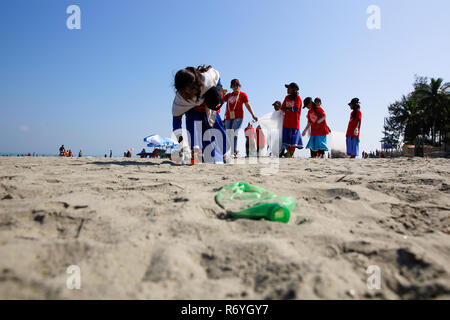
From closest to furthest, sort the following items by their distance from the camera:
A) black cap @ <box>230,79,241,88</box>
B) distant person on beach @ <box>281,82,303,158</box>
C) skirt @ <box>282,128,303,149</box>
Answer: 1. black cap @ <box>230,79,241,88</box>
2. distant person on beach @ <box>281,82,303,158</box>
3. skirt @ <box>282,128,303,149</box>

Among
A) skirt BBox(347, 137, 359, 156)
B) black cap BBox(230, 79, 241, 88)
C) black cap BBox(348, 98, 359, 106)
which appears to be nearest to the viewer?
black cap BBox(230, 79, 241, 88)

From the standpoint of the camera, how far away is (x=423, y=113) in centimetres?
3070

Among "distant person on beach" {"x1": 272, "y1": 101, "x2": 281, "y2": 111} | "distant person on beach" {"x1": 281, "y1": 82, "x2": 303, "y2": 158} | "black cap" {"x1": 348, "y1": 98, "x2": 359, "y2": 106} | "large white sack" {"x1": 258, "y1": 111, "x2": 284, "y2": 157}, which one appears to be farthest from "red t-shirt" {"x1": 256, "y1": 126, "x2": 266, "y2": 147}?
"black cap" {"x1": 348, "y1": 98, "x2": 359, "y2": 106}

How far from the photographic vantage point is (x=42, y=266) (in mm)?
913

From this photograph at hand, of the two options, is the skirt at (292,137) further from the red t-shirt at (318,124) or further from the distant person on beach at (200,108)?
the distant person on beach at (200,108)

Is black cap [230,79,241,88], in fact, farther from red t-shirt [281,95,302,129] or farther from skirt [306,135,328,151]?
skirt [306,135,328,151]

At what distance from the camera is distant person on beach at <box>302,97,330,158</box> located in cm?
723

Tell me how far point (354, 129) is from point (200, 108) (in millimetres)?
5148

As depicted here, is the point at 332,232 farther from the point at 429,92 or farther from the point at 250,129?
the point at 429,92

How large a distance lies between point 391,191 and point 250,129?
297 inches

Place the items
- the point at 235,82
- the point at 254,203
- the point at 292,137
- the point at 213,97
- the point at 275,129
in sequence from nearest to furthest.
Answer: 1. the point at 254,203
2. the point at 213,97
3. the point at 235,82
4. the point at 292,137
5. the point at 275,129

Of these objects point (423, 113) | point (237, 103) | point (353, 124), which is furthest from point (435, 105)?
point (237, 103)

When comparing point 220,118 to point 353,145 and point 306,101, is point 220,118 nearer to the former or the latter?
point 306,101

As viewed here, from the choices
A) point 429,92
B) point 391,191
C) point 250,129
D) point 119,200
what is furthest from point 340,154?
point 429,92
